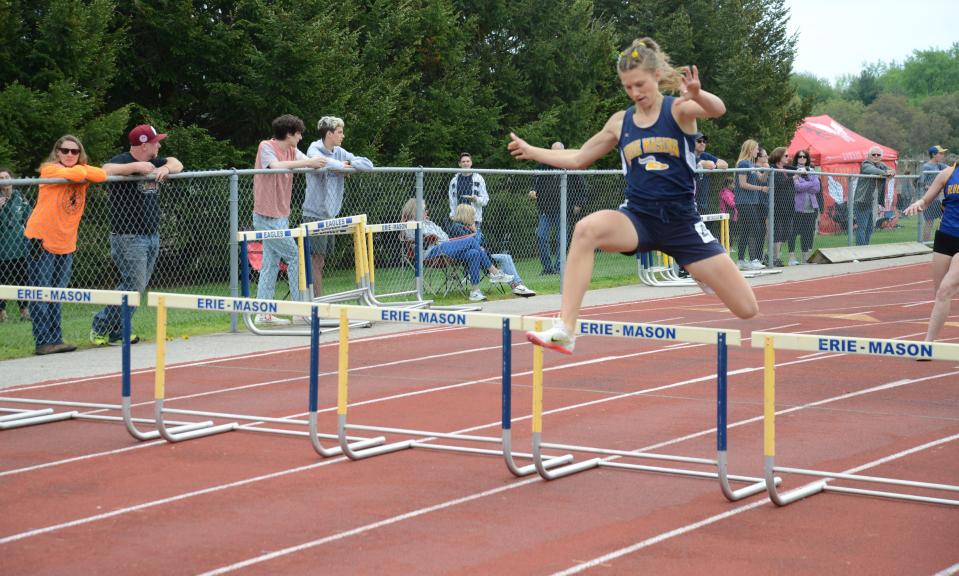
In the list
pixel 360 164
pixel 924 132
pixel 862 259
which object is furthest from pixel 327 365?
pixel 924 132

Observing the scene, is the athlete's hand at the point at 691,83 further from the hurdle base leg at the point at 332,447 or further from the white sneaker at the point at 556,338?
the hurdle base leg at the point at 332,447

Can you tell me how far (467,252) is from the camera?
16.1 metres

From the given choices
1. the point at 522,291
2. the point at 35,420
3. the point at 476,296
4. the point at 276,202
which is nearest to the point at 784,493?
the point at 35,420

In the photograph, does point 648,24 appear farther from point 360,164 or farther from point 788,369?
point 788,369

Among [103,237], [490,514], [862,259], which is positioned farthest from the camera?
[862,259]

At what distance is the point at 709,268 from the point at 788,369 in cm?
476

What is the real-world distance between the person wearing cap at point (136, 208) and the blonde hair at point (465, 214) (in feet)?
15.5

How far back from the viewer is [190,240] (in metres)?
14.5

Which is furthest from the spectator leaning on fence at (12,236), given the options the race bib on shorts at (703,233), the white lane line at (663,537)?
the white lane line at (663,537)

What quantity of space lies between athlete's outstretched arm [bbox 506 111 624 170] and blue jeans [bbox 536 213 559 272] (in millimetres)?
10665

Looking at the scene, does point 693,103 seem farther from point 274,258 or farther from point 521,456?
point 274,258

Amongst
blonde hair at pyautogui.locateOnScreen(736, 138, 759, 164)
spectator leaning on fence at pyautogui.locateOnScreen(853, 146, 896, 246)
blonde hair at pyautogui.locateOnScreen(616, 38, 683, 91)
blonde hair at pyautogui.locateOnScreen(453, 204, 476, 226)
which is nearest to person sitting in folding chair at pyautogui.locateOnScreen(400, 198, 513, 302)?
blonde hair at pyautogui.locateOnScreen(453, 204, 476, 226)

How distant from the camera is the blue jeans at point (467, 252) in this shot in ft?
52.2

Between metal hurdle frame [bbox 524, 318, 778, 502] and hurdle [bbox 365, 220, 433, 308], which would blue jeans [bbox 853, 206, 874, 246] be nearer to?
hurdle [bbox 365, 220, 433, 308]
